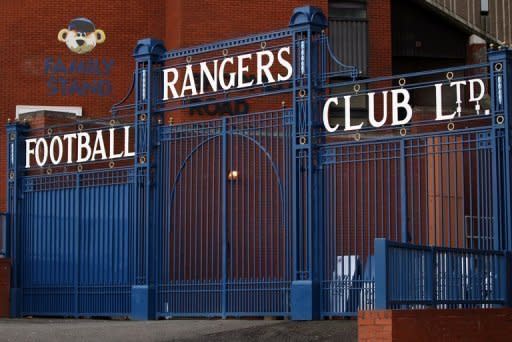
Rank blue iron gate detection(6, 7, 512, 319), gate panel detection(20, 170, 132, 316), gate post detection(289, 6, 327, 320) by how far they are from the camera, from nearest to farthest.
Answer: blue iron gate detection(6, 7, 512, 319), gate post detection(289, 6, 327, 320), gate panel detection(20, 170, 132, 316)

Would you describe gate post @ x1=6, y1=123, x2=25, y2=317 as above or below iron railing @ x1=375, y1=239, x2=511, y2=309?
above

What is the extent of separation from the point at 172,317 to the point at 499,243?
6150 millimetres

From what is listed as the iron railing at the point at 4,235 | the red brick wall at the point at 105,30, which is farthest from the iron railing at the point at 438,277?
the red brick wall at the point at 105,30

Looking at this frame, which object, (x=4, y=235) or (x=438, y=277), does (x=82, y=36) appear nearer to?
(x=4, y=235)

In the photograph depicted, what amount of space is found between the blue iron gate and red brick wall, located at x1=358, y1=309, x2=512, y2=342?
120 centimetres

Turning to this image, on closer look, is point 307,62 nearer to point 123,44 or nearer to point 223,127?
point 223,127

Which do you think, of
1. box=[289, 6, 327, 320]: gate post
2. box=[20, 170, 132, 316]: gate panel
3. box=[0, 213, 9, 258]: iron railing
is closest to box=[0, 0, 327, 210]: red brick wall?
box=[0, 213, 9, 258]: iron railing

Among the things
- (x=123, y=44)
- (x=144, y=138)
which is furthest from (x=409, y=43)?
(x=144, y=138)

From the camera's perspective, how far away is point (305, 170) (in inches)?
680

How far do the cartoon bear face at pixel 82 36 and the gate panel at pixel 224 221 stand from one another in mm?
11338

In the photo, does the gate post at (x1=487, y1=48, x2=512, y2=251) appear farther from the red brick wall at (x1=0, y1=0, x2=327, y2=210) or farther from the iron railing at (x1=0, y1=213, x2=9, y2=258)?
→ the red brick wall at (x1=0, y1=0, x2=327, y2=210)

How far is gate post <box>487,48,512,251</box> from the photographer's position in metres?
15.3

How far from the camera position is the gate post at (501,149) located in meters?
15.3

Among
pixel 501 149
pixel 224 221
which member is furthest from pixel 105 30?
pixel 501 149
